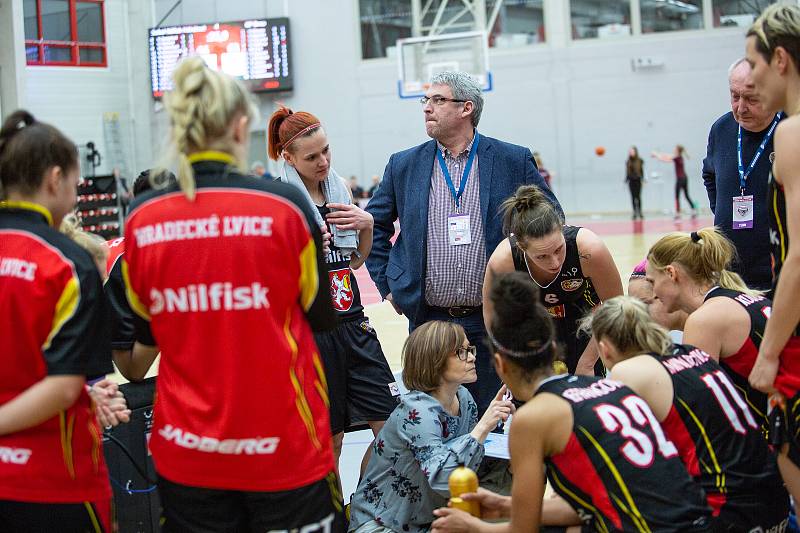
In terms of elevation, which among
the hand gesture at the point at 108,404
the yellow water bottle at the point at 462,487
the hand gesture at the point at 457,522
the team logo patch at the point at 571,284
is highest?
the team logo patch at the point at 571,284

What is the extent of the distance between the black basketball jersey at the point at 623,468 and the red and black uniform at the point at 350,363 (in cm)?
161

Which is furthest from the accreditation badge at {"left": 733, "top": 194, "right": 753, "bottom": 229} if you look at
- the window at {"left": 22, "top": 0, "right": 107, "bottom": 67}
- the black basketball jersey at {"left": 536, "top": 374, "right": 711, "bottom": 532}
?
the window at {"left": 22, "top": 0, "right": 107, "bottom": 67}

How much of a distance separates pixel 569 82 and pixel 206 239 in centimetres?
2371

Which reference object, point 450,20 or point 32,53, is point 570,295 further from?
point 32,53

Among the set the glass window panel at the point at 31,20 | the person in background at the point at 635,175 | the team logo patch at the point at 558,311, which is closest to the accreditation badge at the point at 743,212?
the team logo patch at the point at 558,311

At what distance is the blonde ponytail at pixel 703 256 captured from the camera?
3.35 m

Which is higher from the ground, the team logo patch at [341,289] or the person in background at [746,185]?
the person in background at [746,185]

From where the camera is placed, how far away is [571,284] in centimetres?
403

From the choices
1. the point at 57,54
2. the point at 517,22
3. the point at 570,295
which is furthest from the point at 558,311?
the point at 57,54

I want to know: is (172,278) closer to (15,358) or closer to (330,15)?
(15,358)

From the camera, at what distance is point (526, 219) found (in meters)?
3.77

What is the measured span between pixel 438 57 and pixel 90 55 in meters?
10.8

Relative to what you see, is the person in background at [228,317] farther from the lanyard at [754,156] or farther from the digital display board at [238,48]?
the digital display board at [238,48]

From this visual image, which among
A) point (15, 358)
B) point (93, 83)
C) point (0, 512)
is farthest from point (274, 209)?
point (93, 83)
